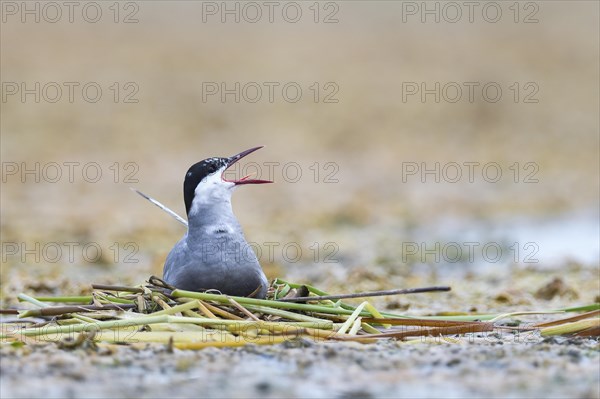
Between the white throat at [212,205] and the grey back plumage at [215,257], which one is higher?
the white throat at [212,205]

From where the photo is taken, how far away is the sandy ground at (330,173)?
462 centimetres

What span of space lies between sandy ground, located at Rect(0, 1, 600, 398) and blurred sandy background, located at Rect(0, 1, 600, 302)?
0.20 ft

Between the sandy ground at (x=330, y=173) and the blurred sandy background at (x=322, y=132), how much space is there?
0.20 feet

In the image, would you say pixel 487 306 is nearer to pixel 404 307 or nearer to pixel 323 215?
pixel 404 307

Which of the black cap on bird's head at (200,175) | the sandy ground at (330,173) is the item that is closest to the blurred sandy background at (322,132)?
the sandy ground at (330,173)

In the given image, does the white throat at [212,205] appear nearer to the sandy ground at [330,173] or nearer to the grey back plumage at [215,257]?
the grey back plumage at [215,257]

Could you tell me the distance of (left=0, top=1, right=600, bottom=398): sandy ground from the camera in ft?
15.2

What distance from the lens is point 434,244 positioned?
40.2ft

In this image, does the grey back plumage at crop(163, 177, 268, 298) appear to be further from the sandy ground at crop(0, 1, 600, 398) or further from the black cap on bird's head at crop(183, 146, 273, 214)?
the sandy ground at crop(0, 1, 600, 398)

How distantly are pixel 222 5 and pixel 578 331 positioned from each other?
21.2m

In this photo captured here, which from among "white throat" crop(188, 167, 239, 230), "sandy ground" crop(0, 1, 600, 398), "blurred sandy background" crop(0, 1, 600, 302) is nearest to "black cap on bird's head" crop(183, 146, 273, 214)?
"white throat" crop(188, 167, 239, 230)

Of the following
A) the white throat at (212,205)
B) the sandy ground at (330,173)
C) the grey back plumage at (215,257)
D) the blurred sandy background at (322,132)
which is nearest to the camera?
the sandy ground at (330,173)

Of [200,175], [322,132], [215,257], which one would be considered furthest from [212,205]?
[322,132]

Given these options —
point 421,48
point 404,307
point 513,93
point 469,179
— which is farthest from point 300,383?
point 421,48
